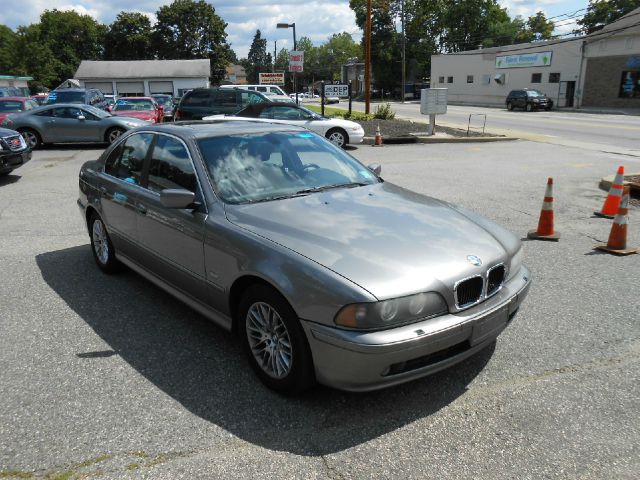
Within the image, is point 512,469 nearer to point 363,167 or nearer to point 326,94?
point 363,167

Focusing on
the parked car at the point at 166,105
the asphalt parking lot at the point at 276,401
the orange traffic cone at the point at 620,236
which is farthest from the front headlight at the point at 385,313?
the parked car at the point at 166,105

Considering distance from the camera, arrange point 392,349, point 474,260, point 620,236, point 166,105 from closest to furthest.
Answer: point 392,349 < point 474,260 < point 620,236 < point 166,105

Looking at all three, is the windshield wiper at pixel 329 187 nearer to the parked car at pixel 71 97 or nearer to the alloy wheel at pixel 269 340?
the alloy wheel at pixel 269 340

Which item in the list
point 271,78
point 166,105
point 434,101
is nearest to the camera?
point 434,101

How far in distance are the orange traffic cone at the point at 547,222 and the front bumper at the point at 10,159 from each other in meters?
9.99

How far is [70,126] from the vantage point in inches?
643

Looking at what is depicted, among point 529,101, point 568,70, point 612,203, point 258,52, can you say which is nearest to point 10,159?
point 612,203

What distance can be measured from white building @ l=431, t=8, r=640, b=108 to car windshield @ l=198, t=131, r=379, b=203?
41.5 meters

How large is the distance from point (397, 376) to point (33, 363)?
2.56 m

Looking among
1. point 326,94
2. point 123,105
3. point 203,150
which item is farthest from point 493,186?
point 123,105

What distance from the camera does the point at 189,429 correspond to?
292 centimetres

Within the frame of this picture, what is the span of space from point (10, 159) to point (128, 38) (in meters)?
77.9

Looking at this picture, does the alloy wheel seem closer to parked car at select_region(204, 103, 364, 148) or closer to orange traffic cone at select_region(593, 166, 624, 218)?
orange traffic cone at select_region(593, 166, 624, 218)

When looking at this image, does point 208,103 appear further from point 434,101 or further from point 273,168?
point 273,168
